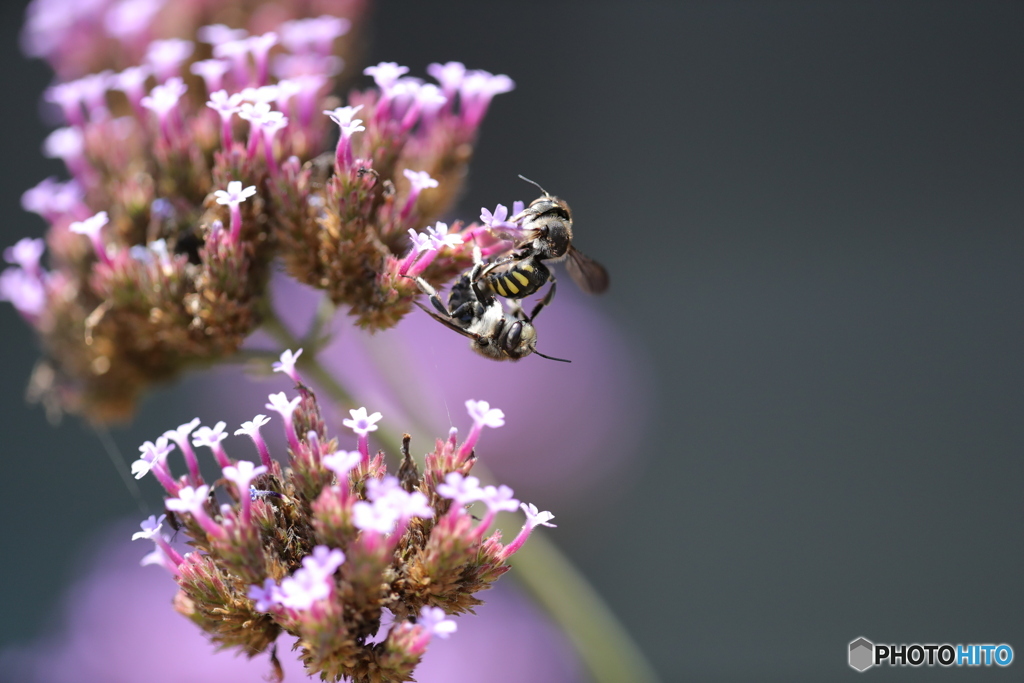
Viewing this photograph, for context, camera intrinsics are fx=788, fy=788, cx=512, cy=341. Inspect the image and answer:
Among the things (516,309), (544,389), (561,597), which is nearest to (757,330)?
(544,389)

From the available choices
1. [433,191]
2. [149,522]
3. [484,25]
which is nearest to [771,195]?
[484,25]

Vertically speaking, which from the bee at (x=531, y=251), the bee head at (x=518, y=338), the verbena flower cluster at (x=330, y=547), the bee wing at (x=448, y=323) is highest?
the bee at (x=531, y=251)

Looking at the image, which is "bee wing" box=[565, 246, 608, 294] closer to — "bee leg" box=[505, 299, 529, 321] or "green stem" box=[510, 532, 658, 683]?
"bee leg" box=[505, 299, 529, 321]

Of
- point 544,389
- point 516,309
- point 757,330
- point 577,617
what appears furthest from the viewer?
point 757,330

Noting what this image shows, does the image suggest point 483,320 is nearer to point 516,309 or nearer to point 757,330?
point 516,309

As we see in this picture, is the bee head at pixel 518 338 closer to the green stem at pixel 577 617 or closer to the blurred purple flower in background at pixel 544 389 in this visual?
the green stem at pixel 577 617

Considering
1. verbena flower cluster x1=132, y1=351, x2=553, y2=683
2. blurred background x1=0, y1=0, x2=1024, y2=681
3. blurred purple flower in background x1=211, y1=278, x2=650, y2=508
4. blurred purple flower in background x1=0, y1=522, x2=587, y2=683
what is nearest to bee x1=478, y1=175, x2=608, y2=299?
verbena flower cluster x1=132, y1=351, x2=553, y2=683

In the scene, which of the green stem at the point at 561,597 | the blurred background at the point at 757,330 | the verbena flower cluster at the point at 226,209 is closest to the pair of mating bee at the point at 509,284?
the verbena flower cluster at the point at 226,209
